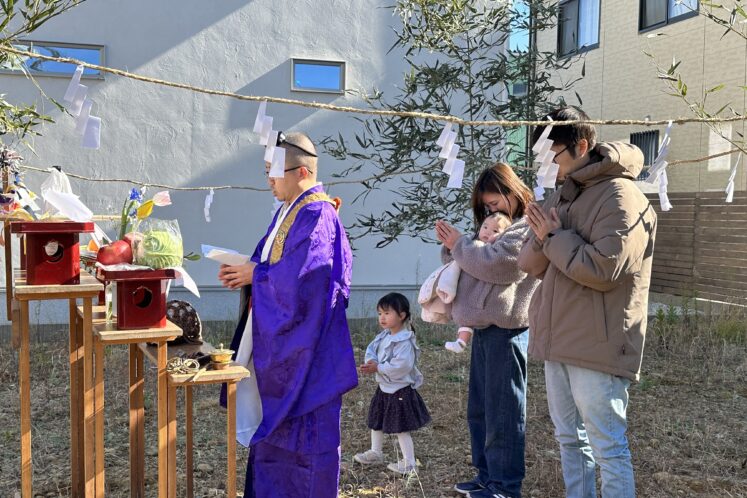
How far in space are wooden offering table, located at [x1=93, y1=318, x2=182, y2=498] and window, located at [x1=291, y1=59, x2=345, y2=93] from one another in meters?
5.23

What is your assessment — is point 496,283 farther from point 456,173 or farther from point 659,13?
point 659,13

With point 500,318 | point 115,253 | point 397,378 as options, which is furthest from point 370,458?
point 115,253

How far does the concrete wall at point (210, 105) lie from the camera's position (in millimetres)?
Answer: 7453

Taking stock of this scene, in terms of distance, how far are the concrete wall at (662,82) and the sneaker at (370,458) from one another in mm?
6580

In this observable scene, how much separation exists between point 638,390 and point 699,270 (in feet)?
14.8

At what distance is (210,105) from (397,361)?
4.81 metres

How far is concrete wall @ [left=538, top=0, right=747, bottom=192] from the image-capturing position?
973 centimetres

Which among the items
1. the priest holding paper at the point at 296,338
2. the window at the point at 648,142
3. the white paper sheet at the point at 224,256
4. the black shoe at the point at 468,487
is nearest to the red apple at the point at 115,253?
the white paper sheet at the point at 224,256

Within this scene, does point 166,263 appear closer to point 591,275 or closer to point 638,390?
point 591,275

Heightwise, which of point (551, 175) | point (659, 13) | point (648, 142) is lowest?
point (551, 175)

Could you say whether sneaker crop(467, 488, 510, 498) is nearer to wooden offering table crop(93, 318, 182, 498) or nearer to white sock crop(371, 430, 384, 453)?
white sock crop(371, 430, 384, 453)

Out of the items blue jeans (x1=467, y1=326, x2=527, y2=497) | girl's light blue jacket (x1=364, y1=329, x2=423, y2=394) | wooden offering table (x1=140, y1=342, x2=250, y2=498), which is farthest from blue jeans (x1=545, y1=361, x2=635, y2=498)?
wooden offering table (x1=140, y1=342, x2=250, y2=498)

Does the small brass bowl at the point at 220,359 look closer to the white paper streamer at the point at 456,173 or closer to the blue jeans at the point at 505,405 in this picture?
A: the white paper streamer at the point at 456,173

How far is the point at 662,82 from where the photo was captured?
34.7 ft
